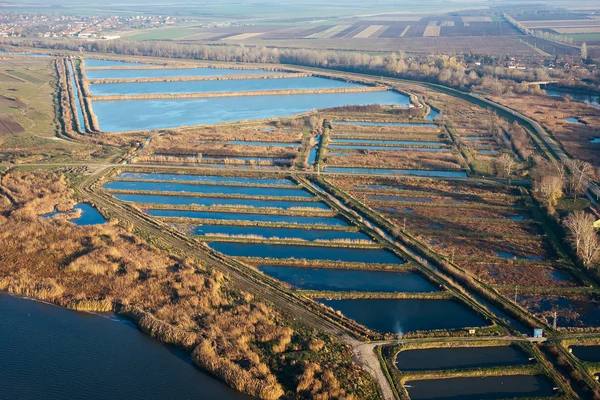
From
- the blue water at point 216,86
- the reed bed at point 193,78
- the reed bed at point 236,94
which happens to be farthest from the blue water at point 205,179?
the reed bed at point 193,78

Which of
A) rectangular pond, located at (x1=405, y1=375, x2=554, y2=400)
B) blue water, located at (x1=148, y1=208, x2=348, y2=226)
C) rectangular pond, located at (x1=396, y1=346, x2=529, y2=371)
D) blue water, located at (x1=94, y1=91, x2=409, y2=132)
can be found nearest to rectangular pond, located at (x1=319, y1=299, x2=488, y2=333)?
rectangular pond, located at (x1=396, y1=346, x2=529, y2=371)

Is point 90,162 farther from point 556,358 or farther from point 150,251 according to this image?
point 556,358

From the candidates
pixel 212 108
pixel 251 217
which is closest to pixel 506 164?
pixel 251 217

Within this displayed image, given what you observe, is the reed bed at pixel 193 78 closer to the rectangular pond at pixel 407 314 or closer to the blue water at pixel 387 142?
the blue water at pixel 387 142

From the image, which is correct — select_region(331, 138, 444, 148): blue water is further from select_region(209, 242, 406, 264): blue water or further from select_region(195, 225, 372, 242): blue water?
select_region(209, 242, 406, 264): blue water

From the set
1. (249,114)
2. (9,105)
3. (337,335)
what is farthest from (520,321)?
(9,105)

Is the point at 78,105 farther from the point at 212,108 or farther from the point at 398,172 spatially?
the point at 398,172
